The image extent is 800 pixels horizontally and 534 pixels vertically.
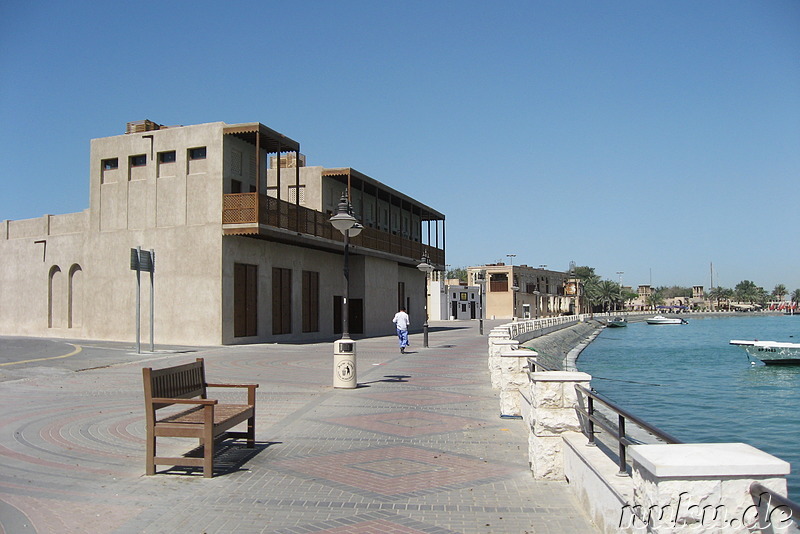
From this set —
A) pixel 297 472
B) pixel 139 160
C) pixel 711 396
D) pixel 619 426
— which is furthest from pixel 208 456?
pixel 139 160

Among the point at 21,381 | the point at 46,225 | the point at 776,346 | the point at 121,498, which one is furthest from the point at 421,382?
the point at 776,346

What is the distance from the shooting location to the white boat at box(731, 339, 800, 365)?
40625 millimetres

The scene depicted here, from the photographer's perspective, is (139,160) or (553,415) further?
(139,160)

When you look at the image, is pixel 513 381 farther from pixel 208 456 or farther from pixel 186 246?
pixel 186 246

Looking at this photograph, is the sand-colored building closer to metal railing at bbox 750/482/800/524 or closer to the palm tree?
metal railing at bbox 750/482/800/524

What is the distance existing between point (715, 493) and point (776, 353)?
45.1m

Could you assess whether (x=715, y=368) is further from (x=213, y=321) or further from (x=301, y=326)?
(x=213, y=321)

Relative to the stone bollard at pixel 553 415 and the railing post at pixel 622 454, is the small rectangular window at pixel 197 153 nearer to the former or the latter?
the stone bollard at pixel 553 415

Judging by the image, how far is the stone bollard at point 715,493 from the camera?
10.5 ft

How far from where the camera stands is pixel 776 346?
42875 millimetres

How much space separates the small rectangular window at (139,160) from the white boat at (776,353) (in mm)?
37066

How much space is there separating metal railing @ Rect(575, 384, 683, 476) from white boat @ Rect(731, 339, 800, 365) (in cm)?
4029

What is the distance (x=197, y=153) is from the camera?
28.5 metres

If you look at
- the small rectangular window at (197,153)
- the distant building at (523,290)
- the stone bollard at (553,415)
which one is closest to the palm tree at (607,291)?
the distant building at (523,290)
